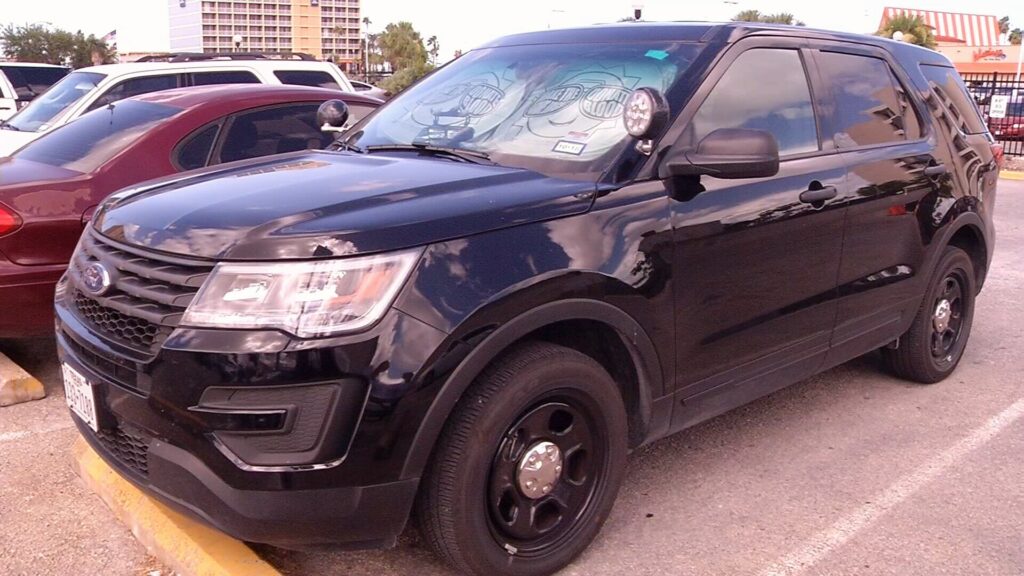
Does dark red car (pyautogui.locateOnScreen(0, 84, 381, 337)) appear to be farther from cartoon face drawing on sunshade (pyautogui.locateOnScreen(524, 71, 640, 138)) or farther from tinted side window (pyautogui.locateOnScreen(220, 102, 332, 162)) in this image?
cartoon face drawing on sunshade (pyautogui.locateOnScreen(524, 71, 640, 138))

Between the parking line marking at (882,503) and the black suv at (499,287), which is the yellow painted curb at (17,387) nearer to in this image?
the black suv at (499,287)

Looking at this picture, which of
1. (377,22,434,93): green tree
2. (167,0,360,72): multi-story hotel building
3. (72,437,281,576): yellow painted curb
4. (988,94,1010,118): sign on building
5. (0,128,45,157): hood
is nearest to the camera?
(72,437,281,576): yellow painted curb

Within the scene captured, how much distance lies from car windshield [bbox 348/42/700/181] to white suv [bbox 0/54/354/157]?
5.36 m

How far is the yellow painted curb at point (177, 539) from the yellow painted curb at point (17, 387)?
1411 millimetres

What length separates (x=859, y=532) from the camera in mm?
3426

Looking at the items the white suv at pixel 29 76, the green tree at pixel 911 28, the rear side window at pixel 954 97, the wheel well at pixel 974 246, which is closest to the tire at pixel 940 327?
the wheel well at pixel 974 246

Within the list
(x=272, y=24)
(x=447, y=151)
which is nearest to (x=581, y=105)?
(x=447, y=151)

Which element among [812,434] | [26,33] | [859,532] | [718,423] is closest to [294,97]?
[718,423]

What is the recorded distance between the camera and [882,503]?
12.0 feet

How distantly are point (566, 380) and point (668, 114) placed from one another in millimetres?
1025

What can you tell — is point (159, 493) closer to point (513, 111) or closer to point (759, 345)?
point (513, 111)

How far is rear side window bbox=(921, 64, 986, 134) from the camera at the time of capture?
4961 mm

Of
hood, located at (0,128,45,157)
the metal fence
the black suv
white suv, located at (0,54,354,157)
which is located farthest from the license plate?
the metal fence

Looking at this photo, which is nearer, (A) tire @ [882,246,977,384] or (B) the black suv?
(B) the black suv
